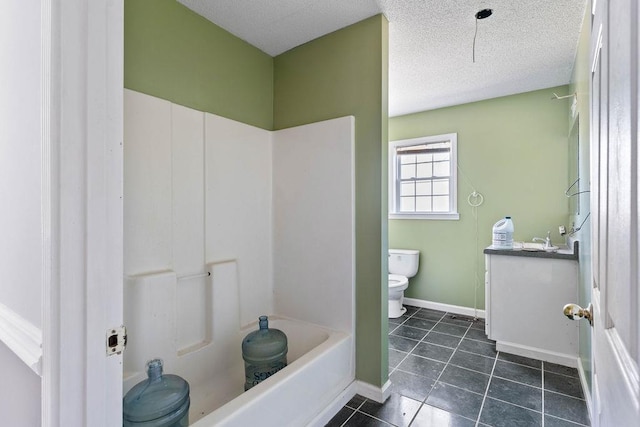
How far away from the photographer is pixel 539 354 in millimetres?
2418

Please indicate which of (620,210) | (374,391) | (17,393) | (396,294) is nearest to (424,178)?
(396,294)

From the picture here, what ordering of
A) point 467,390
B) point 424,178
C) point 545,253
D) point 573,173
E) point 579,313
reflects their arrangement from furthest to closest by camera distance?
point 424,178 → point 573,173 → point 545,253 → point 467,390 → point 579,313

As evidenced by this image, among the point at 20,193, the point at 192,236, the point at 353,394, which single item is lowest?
the point at 353,394

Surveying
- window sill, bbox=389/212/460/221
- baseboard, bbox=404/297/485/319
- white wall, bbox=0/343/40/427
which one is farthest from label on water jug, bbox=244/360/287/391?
window sill, bbox=389/212/460/221

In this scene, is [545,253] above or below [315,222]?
below

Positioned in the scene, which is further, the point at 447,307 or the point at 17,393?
the point at 447,307

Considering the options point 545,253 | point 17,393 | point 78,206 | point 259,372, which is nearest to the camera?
point 78,206

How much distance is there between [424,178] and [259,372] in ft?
9.41

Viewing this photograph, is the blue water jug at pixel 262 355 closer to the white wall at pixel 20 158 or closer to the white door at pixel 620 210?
the white wall at pixel 20 158

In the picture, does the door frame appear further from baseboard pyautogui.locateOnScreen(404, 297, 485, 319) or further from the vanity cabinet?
baseboard pyautogui.locateOnScreen(404, 297, 485, 319)

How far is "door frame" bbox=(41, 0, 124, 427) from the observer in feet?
2.12

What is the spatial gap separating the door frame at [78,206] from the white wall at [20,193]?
240 mm

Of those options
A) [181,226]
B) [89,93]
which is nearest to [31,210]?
[89,93]

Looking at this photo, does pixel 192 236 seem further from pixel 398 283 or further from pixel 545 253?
pixel 545 253
